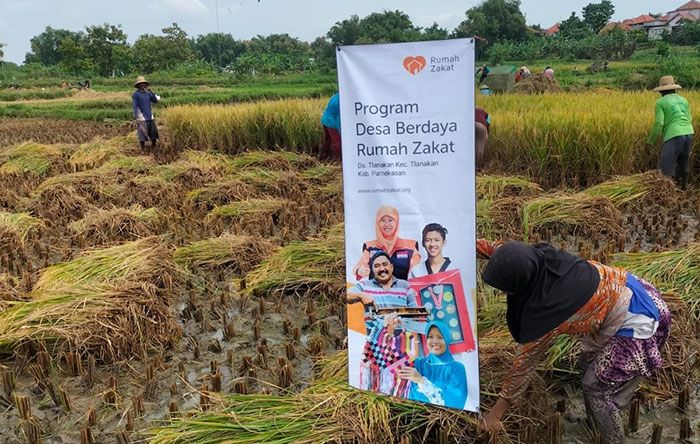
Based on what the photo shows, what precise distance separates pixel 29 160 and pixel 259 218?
18.4 ft

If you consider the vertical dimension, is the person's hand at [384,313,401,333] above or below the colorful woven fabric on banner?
above

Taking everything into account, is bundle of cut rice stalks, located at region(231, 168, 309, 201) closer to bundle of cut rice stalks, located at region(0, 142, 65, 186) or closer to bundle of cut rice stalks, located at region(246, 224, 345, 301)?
bundle of cut rice stalks, located at region(246, 224, 345, 301)

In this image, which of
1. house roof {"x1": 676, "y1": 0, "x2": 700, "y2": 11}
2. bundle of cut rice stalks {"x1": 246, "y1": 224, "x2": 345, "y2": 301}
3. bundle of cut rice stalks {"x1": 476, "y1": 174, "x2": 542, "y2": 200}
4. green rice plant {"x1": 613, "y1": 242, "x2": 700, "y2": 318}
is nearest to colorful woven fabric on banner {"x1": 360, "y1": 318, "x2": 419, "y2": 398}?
bundle of cut rice stalks {"x1": 246, "y1": 224, "x2": 345, "y2": 301}

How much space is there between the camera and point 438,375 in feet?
7.75

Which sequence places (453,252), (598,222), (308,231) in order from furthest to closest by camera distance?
1. (308,231)
2. (598,222)
3. (453,252)

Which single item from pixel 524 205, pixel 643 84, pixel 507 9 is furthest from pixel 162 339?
pixel 507 9

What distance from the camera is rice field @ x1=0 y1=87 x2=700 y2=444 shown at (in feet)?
8.35

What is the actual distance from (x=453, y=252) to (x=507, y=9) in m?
48.2

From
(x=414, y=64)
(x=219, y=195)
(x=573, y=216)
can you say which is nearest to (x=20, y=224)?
(x=219, y=195)

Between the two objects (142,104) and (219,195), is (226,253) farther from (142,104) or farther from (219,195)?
(142,104)

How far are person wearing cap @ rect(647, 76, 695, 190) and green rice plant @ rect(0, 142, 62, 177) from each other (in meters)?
8.32

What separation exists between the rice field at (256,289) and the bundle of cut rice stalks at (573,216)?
0.02 meters

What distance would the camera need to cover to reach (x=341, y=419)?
7.80 feet

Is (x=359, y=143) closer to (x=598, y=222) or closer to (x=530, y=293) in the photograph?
(x=530, y=293)
